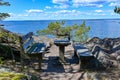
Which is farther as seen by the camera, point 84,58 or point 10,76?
point 84,58

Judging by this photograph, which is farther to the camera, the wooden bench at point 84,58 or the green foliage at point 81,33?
the green foliage at point 81,33

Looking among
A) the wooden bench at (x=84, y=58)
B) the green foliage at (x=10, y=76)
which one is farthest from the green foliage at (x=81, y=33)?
the green foliage at (x=10, y=76)

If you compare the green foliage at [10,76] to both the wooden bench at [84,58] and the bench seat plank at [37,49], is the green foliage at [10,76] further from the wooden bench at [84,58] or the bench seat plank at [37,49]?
the wooden bench at [84,58]

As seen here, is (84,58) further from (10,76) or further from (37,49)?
(10,76)

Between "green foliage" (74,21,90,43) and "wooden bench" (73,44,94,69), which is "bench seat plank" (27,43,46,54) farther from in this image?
"green foliage" (74,21,90,43)

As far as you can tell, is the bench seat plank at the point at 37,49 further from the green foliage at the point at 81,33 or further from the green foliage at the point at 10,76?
the green foliage at the point at 81,33

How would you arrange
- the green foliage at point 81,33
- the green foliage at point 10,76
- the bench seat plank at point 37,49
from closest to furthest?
the green foliage at point 10,76 → the bench seat plank at point 37,49 → the green foliage at point 81,33

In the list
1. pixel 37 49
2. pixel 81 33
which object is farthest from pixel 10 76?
pixel 81 33

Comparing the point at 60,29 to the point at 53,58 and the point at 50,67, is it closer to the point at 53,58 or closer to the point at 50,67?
the point at 53,58

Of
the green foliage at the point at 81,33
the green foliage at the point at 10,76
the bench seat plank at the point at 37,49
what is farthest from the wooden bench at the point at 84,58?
the green foliage at the point at 81,33

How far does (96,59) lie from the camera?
11453 mm

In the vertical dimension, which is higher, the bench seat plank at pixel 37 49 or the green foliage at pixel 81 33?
the bench seat plank at pixel 37 49

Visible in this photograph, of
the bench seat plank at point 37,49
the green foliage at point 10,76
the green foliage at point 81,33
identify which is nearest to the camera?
the green foliage at point 10,76

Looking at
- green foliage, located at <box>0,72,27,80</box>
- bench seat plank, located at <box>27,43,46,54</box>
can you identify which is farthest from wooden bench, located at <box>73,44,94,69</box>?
green foliage, located at <box>0,72,27,80</box>
